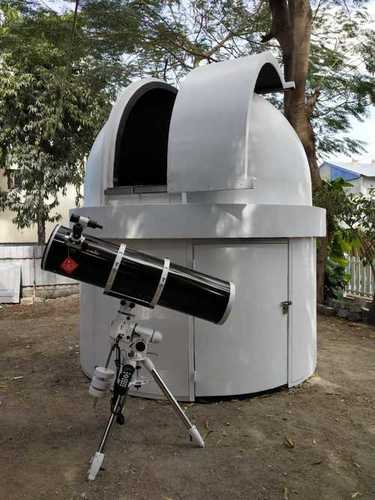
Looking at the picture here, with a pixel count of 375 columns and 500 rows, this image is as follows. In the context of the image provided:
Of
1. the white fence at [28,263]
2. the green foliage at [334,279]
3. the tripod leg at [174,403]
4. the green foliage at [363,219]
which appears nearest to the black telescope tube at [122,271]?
the tripod leg at [174,403]

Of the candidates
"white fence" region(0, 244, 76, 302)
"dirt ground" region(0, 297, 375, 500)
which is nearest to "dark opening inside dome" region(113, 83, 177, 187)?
"dirt ground" region(0, 297, 375, 500)

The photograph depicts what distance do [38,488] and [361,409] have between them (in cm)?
394

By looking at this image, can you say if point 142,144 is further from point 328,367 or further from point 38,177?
point 38,177

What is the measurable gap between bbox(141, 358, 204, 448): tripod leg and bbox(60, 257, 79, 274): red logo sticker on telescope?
3.55 feet

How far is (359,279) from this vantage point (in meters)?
12.2

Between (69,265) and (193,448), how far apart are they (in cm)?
233

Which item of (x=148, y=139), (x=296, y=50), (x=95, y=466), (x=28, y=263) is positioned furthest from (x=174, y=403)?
(x=28, y=263)

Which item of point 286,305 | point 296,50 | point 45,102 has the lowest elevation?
point 286,305

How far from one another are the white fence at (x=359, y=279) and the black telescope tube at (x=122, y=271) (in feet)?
29.6

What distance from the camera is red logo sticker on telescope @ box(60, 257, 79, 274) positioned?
3.94 m

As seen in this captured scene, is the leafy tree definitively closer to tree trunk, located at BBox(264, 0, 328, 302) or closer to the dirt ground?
tree trunk, located at BBox(264, 0, 328, 302)

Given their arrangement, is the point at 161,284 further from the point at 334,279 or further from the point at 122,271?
the point at 334,279

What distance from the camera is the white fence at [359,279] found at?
11.9 metres

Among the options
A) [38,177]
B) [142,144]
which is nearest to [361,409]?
[142,144]
